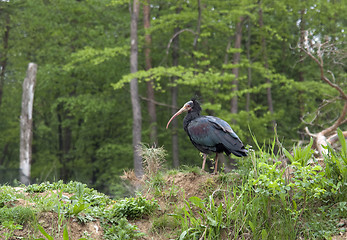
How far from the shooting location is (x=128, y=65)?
21000mm

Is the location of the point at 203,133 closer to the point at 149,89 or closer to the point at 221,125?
the point at 221,125

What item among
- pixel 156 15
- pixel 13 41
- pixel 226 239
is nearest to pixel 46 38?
pixel 13 41

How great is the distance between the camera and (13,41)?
21.3m

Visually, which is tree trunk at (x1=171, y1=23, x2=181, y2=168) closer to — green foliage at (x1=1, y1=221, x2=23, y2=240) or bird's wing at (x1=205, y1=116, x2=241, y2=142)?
bird's wing at (x1=205, y1=116, x2=241, y2=142)

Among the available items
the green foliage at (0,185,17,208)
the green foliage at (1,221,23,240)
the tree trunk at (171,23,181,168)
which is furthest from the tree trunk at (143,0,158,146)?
the green foliage at (1,221,23,240)

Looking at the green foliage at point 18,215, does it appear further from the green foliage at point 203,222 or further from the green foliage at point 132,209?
the green foliage at point 203,222

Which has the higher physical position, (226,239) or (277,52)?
(277,52)

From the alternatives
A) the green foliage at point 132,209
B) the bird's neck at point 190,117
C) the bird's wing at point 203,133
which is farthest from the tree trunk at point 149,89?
the green foliage at point 132,209

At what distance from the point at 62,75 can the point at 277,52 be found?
10860 mm

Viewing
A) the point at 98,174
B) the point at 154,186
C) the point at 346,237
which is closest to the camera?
the point at 346,237

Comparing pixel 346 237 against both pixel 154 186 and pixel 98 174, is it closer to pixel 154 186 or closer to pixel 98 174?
pixel 154 186

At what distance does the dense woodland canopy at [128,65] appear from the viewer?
61.8 feet

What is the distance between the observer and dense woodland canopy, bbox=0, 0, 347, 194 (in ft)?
61.8

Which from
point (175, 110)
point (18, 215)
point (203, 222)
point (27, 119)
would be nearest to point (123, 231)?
point (203, 222)
